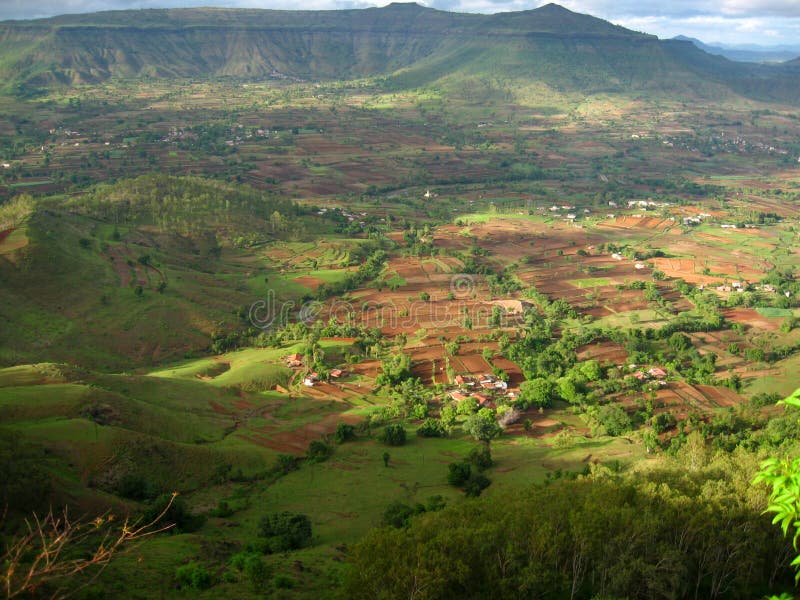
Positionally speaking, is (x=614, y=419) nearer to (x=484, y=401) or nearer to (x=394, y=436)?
(x=484, y=401)

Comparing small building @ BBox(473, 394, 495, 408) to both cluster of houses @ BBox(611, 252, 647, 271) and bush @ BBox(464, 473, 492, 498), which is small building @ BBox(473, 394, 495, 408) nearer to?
bush @ BBox(464, 473, 492, 498)

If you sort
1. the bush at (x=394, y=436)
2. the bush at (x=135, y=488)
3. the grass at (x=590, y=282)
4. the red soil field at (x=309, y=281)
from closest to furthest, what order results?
1. the bush at (x=135, y=488)
2. the bush at (x=394, y=436)
3. the red soil field at (x=309, y=281)
4. the grass at (x=590, y=282)

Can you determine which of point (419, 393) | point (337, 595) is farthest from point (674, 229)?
point (337, 595)

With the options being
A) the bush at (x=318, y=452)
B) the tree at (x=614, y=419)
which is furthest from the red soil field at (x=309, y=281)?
the tree at (x=614, y=419)

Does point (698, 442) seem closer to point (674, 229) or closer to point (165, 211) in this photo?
point (165, 211)

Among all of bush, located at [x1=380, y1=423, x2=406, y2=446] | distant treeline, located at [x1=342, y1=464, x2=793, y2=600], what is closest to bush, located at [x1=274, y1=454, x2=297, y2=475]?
bush, located at [x1=380, y1=423, x2=406, y2=446]

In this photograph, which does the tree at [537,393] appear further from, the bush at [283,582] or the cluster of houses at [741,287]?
the cluster of houses at [741,287]
